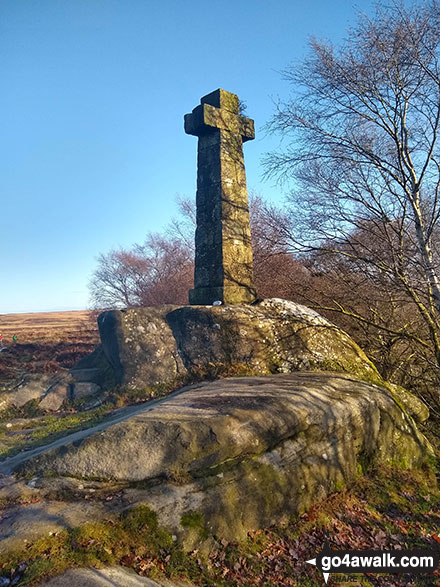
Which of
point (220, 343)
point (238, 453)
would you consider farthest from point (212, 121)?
point (238, 453)

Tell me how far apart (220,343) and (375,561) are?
4742 mm

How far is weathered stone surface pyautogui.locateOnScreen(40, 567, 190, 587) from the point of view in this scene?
256 cm

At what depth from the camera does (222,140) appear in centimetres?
938

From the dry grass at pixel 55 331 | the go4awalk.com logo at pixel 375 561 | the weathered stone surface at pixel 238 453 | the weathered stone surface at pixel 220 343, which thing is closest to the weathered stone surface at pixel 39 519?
the weathered stone surface at pixel 238 453

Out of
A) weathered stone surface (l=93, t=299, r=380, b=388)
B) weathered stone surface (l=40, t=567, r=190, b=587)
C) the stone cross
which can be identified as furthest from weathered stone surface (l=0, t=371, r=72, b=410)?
weathered stone surface (l=40, t=567, r=190, b=587)

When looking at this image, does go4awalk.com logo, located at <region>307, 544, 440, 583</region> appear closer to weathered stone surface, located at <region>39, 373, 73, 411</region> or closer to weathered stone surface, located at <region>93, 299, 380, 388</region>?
weathered stone surface, located at <region>93, 299, 380, 388</region>

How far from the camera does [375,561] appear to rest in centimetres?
403

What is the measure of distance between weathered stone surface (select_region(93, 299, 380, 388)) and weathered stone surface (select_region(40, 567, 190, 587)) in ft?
16.2

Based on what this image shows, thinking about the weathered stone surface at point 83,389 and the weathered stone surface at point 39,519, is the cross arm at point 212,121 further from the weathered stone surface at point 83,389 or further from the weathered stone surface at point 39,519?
the weathered stone surface at point 39,519

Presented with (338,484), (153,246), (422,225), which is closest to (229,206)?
(422,225)

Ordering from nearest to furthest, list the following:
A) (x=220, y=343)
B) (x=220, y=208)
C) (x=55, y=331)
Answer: (x=220, y=343), (x=220, y=208), (x=55, y=331)

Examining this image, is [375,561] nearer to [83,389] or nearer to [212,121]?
[83,389]

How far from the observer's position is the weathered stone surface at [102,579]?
2.56 meters

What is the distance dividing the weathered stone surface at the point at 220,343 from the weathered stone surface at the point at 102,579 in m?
4.94
